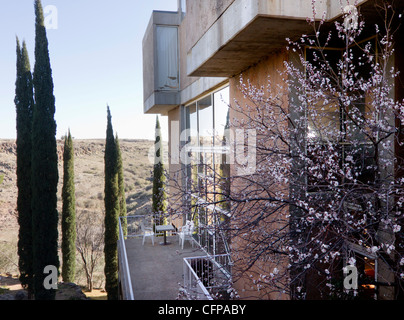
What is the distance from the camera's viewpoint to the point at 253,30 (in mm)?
3562

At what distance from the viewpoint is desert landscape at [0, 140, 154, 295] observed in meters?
17.2

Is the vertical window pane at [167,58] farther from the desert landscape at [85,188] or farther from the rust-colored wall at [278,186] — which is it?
the desert landscape at [85,188]

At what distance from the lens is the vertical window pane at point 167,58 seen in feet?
31.9

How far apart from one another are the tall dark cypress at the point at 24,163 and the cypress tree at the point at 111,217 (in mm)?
2885

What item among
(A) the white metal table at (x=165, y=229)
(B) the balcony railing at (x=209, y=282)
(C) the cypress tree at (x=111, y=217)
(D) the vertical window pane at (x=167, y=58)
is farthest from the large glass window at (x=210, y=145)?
(C) the cypress tree at (x=111, y=217)

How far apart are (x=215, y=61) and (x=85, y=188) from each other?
26.2 meters

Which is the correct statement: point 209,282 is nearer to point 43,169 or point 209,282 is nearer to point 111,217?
point 43,169

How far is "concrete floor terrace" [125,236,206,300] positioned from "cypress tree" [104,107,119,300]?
13.6ft

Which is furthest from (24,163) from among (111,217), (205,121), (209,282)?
(209,282)

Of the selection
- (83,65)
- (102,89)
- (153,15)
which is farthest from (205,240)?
(102,89)

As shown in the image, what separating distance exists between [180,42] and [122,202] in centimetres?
811

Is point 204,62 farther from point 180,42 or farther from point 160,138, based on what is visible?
point 160,138
